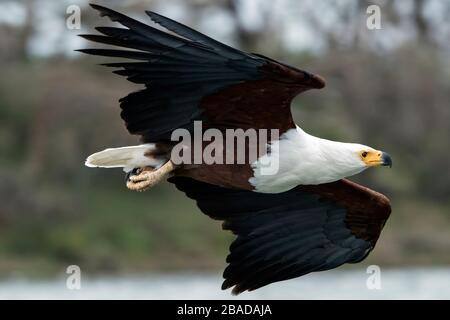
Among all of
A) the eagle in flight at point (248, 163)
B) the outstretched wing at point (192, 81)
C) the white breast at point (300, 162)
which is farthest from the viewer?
the white breast at point (300, 162)

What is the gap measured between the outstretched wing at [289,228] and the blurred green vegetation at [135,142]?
37.8 feet

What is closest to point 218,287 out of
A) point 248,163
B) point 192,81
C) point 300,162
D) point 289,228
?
point 289,228

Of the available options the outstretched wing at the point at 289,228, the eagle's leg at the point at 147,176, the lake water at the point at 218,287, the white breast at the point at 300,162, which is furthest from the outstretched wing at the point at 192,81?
the lake water at the point at 218,287

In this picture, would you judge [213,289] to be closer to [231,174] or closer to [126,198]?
[126,198]

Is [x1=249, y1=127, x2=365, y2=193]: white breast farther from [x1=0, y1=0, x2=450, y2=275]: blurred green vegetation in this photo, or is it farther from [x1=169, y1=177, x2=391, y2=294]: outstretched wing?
[x1=0, y1=0, x2=450, y2=275]: blurred green vegetation

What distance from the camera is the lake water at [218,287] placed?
20.7m

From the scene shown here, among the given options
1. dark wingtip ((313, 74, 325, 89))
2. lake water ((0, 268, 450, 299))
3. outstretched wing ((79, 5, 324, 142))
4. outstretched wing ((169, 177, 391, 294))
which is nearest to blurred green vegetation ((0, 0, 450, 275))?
lake water ((0, 268, 450, 299))

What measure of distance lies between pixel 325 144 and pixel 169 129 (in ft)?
4.22

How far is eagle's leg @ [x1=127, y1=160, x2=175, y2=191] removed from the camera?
439 inches

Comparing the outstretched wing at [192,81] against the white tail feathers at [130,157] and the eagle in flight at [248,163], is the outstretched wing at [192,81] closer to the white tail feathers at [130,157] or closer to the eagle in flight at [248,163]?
the eagle in flight at [248,163]

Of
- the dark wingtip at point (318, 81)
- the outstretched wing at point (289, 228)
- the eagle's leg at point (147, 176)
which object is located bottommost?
the outstretched wing at point (289, 228)

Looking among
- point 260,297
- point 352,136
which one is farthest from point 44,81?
point 260,297

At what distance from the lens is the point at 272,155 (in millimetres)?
11039

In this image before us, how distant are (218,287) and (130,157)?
1087cm
